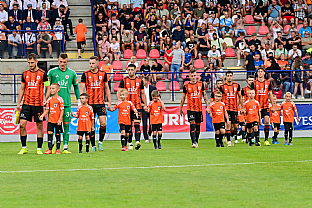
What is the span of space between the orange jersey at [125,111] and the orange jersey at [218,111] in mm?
2729

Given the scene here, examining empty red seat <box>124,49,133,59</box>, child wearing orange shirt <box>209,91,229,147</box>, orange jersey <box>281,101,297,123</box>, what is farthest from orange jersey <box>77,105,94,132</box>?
empty red seat <box>124,49,133,59</box>

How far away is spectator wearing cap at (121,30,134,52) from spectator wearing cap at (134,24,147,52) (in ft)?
0.76

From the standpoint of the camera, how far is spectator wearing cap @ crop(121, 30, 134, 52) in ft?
86.2

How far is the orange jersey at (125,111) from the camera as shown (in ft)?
43.7

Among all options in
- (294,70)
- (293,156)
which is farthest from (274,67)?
(293,156)

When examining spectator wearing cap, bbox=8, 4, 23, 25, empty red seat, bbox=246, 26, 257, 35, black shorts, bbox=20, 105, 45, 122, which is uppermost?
spectator wearing cap, bbox=8, 4, 23, 25

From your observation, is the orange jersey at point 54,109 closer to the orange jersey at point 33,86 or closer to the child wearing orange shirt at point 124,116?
the orange jersey at point 33,86

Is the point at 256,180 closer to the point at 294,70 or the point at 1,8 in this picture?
the point at 294,70

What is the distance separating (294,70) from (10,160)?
15.9m

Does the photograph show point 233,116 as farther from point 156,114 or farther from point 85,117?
point 85,117

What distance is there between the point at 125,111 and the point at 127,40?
13.7m

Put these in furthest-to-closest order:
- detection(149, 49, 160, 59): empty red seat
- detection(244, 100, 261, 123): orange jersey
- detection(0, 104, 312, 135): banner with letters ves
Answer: detection(149, 49, 160, 59): empty red seat
detection(0, 104, 312, 135): banner with letters ves
detection(244, 100, 261, 123): orange jersey

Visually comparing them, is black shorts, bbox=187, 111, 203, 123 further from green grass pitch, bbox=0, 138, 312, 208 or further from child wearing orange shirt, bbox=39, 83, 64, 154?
child wearing orange shirt, bbox=39, 83, 64, 154

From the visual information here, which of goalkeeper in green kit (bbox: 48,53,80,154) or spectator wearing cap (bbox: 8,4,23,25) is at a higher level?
spectator wearing cap (bbox: 8,4,23,25)
